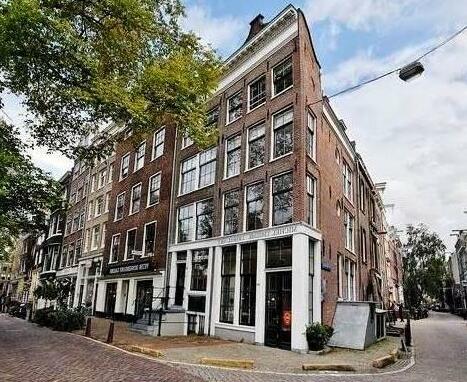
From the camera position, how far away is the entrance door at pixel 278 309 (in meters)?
15.6

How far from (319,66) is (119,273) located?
1824 cm

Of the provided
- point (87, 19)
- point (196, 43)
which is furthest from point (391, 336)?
point (87, 19)

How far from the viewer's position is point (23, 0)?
8844 millimetres

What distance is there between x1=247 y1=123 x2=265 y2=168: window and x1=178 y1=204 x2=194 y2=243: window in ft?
16.7

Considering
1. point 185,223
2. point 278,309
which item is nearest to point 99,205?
point 185,223

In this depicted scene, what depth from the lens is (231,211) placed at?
20.0 meters

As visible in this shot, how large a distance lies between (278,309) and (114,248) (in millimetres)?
17774

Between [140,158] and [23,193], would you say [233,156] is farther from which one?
[140,158]

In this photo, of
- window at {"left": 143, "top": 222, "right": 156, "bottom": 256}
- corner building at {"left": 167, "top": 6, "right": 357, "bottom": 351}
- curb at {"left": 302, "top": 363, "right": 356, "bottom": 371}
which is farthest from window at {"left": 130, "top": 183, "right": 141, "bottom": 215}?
curb at {"left": 302, "top": 363, "right": 356, "bottom": 371}

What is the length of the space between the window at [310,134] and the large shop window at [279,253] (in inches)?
168

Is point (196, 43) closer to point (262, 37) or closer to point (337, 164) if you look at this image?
point (262, 37)

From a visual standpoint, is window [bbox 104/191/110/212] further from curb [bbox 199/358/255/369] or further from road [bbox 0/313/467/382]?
curb [bbox 199/358/255/369]

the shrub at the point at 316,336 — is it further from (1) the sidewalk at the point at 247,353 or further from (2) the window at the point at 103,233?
(2) the window at the point at 103,233

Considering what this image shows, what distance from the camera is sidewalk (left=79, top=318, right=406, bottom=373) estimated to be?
12023mm
